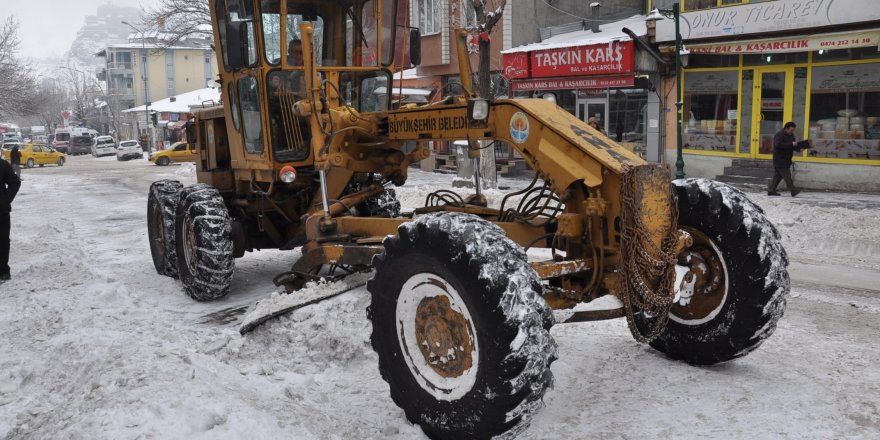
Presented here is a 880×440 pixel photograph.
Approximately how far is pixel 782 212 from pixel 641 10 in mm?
14144

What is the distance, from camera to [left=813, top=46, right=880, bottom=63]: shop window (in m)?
17.0

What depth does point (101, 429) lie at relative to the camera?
4250mm

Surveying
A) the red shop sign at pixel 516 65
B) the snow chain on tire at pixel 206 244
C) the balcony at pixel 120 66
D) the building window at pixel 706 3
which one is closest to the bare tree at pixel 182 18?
the red shop sign at pixel 516 65

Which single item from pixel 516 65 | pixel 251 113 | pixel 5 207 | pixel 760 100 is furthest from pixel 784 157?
pixel 5 207

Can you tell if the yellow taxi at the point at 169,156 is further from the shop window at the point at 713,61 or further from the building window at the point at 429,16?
the shop window at the point at 713,61

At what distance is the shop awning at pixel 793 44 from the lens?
16219mm

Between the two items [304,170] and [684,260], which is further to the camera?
[304,170]

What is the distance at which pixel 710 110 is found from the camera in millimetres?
20672

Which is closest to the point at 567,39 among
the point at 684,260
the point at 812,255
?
the point at 812,255

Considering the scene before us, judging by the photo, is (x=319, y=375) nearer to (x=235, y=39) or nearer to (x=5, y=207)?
(x=235, y=39)

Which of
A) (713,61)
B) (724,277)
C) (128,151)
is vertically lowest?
(724,277)

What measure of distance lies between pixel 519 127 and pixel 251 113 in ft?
12.3

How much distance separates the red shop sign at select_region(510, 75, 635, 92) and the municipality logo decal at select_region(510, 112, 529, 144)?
16807 millimetres

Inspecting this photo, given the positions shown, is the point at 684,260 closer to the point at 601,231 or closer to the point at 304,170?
the point at 601,231
